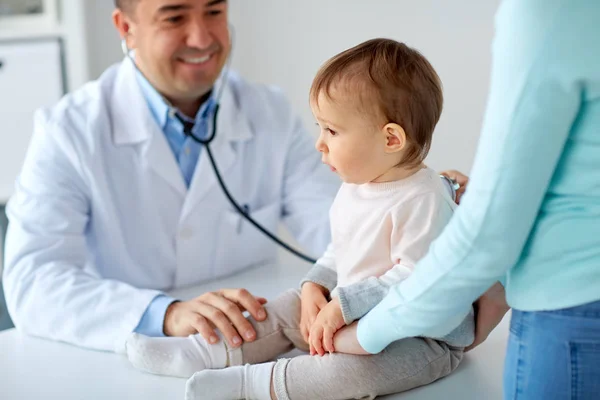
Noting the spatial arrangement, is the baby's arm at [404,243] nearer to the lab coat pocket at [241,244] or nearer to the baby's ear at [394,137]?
the baby's ear at [394,137]

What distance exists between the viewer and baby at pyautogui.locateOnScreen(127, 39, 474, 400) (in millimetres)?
896

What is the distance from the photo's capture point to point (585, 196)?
2.34 ft

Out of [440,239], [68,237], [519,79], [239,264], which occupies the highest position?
[519,79]

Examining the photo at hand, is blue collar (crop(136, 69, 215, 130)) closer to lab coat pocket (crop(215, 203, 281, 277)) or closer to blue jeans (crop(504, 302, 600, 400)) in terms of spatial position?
lab coat pocket (crop(215, 203, 281, 277))

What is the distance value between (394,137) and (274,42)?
1744mm

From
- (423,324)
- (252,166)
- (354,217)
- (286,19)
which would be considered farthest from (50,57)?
(423,324)

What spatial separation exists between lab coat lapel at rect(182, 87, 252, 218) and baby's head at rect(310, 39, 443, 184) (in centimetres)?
64

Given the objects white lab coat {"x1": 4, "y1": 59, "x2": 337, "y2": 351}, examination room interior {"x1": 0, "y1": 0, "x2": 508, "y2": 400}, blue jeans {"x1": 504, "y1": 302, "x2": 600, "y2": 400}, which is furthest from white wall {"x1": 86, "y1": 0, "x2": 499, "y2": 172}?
blue jeans {"x1": 504, "y1": 302, "x2": 600, "y2": 400}

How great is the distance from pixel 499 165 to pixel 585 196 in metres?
0.10

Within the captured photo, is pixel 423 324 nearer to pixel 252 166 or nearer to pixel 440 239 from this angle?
pixel 440 239

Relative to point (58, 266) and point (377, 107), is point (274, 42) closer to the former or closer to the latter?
point (58, 266)

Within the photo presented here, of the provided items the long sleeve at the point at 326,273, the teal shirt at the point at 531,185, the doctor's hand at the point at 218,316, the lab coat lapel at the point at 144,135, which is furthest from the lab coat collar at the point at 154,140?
the teal shirt at the point at 531,185

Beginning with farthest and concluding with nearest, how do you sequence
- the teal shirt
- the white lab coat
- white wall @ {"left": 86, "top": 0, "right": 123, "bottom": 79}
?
white wall @ {"left": 86, "top": 0, "right": 123, "bottom": 79} < the white lab coat < the teal shirt

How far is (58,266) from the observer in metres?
1.34
